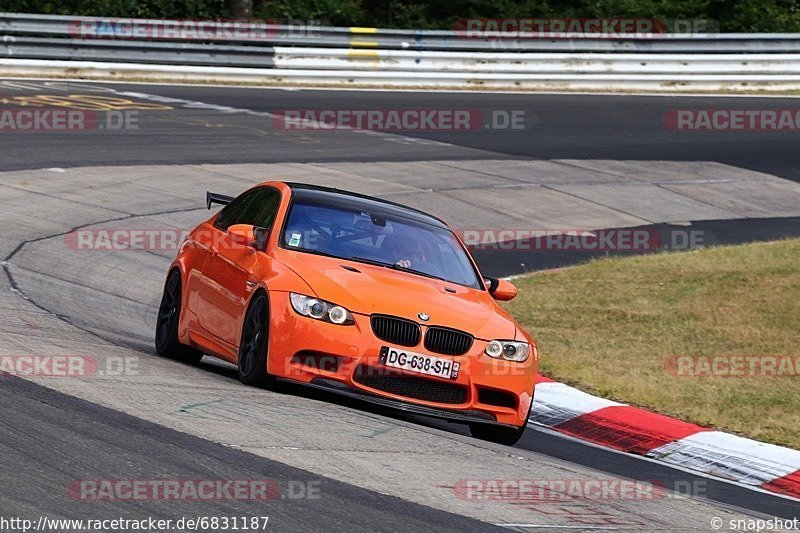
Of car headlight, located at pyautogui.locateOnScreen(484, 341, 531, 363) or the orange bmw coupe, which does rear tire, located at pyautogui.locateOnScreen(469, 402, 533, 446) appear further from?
car headlight, located at pyautogui.locateOnScreen(484, 341, 531, 363)

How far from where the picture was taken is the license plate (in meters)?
8.48

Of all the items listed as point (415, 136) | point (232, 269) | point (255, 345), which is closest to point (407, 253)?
point (232, 269)

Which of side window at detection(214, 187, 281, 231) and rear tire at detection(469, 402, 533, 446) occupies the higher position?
side window at detection(214, 187, 281, 231)

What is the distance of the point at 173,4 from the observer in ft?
107

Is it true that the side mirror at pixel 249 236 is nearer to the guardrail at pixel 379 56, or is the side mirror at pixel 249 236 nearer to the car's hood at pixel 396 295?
the car's hood at pixel 396 295

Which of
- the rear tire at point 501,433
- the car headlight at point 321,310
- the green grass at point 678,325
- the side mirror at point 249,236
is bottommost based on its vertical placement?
the green grass at point 678,325

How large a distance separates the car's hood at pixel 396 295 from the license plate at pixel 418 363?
8.9 inches

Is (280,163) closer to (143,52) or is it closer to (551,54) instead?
(143,52)

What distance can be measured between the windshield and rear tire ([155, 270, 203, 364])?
1.32 metres

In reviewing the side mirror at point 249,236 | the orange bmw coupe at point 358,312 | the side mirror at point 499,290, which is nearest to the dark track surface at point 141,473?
the orange bmw coupe at point 358,312

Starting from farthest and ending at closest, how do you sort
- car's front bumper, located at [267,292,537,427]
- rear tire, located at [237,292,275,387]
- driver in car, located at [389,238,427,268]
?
driver in car, located at [389,238,427,268]
rear tire, located at [237,292,275,387]
car's front bumper, located at [267,292,537,427]

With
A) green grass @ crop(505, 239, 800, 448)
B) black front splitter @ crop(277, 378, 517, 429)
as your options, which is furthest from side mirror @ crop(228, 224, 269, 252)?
green grass @ crop(505, 239, 800, 448)

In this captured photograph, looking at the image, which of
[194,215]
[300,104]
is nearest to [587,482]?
[194,215]

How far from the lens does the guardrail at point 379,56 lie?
2742cm
